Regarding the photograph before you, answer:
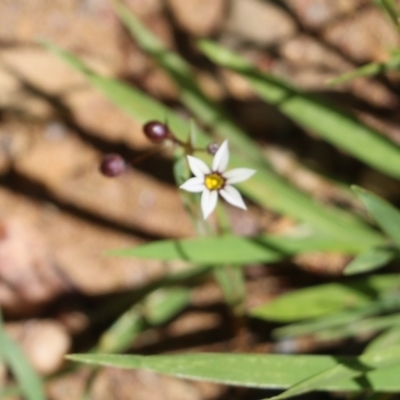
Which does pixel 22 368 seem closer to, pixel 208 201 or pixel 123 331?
pixel 123 331

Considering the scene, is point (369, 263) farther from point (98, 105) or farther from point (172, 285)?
point (98, 105)

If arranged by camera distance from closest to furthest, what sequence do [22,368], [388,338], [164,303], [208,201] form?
[208,201] < [22,368] < [388,338] < [164,303]

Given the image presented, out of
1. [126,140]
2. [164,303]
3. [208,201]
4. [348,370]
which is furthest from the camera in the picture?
[126,140]

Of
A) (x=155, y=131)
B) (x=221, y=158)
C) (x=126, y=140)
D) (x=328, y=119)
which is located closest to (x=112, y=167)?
(x=155, y=131)

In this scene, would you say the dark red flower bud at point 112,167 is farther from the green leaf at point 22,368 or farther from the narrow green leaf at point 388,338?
the narrow green leaf at point 388,338

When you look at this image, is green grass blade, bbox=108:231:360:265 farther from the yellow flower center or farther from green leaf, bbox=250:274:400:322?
the yellow flower center

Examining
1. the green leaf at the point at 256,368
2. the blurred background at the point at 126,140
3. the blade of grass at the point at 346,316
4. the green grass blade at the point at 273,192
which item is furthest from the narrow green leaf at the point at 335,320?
the green leaf at the point at 256,368

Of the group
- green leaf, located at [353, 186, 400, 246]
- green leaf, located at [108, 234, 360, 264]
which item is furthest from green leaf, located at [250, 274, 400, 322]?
green leaf, located at [353, 186, 400, 246]

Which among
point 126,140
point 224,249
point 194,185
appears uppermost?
point 126,140
